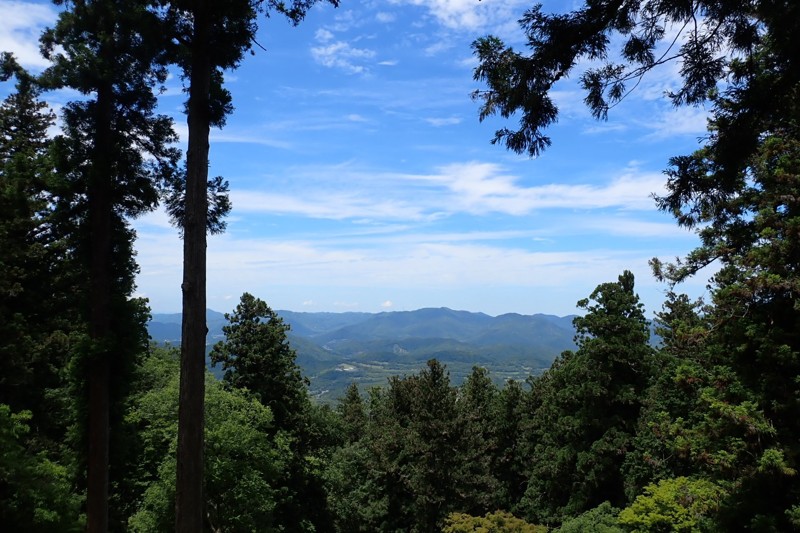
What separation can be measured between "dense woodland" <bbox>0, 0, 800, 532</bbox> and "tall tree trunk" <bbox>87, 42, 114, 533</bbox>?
0.04m

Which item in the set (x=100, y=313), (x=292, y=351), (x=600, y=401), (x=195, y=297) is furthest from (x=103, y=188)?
(x=600, y=401)

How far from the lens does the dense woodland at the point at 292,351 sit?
5625mm

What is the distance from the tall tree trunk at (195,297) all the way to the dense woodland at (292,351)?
0.03 meters

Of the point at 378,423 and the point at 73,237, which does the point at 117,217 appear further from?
the point at 378,423

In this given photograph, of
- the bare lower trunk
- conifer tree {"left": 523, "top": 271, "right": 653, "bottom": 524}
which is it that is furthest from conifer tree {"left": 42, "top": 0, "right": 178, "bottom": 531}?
conifer tree {"left": 523, "top": 271, "right": 653, "bottom": 524}

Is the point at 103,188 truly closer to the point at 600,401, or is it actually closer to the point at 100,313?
the point at 100,313

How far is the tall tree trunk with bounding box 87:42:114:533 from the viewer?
10203mm

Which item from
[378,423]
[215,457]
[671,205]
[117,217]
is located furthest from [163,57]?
[378,423]

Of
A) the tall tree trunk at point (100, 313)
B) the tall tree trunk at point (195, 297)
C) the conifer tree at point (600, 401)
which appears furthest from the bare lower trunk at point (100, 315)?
the conifer tree at point (600, 401)

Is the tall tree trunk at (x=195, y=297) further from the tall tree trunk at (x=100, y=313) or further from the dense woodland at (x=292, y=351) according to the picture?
the tall tree trunk at (x=100, y=313)

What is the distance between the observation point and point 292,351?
82.7 ft

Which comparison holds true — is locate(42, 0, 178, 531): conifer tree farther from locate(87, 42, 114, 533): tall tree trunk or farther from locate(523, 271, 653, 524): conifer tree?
locate(523, 271, 653, 524): conifer tree

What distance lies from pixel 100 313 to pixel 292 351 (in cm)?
1496

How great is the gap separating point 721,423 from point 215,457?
15.6 m
